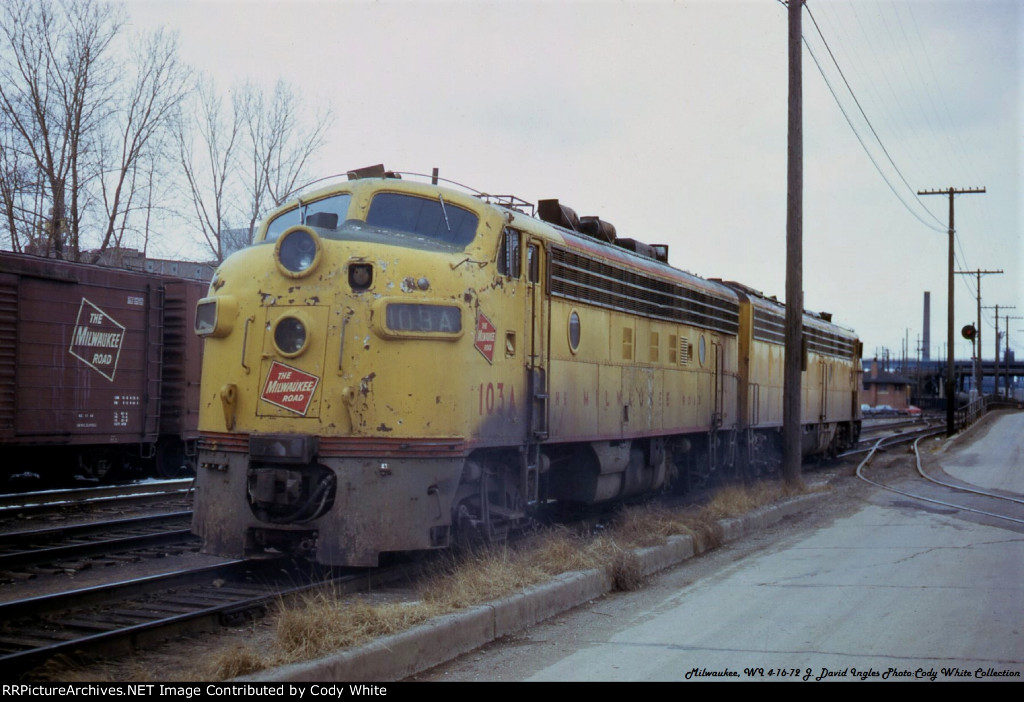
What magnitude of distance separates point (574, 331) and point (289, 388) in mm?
3474

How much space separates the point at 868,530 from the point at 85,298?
38.9ft

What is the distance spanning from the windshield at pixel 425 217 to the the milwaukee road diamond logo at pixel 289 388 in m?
1.62

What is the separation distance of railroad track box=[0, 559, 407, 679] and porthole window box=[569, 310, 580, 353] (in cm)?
314

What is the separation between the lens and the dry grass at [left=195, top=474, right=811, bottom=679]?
525cm

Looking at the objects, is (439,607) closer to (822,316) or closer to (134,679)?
(134,679)

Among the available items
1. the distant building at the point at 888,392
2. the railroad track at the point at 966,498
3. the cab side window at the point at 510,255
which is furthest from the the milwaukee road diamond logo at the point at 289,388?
the distant building at the point at 888,392

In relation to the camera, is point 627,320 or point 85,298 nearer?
point 627,320

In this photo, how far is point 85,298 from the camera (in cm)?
1443

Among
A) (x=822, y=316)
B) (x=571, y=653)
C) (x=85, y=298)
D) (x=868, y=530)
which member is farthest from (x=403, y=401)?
(x=822, y=316)

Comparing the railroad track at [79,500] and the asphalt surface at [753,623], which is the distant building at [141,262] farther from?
the asphalt surface at [753,623]

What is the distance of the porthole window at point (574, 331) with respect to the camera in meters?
10.0

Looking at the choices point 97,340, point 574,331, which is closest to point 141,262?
point 97,340

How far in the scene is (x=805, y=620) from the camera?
6828 mm

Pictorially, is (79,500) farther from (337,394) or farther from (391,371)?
(391,371)
